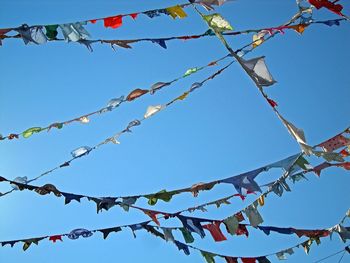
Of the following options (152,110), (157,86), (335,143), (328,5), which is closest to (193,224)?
(152,110)

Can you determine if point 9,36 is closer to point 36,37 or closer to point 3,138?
point 36,37

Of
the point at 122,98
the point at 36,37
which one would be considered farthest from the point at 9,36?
the point at 122,98

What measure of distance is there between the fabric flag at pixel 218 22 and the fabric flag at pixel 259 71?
591 millimetres

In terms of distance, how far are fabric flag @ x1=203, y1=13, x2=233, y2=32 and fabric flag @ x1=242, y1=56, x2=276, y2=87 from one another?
1.94ft

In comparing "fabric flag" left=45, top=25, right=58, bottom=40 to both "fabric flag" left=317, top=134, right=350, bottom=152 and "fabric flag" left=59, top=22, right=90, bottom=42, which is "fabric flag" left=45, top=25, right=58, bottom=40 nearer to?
"fabric flag" left=59, top=22, right=90, bottom=42

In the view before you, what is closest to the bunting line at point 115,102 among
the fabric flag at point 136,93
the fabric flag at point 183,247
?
the fabric flag at point 136,93

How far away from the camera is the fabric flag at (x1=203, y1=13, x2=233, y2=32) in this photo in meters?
2.78

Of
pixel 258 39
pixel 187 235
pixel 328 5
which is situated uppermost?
pixel 258 39

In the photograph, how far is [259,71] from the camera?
90.0 inches

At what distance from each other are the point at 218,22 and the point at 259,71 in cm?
77

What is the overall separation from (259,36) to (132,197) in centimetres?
231

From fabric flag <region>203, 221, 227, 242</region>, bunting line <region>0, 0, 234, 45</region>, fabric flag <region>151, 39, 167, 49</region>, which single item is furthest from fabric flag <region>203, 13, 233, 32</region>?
fabric flag <region>203, 221, 227, 242</region>

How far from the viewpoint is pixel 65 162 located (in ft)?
15.3

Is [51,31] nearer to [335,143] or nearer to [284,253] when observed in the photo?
[335,143]
